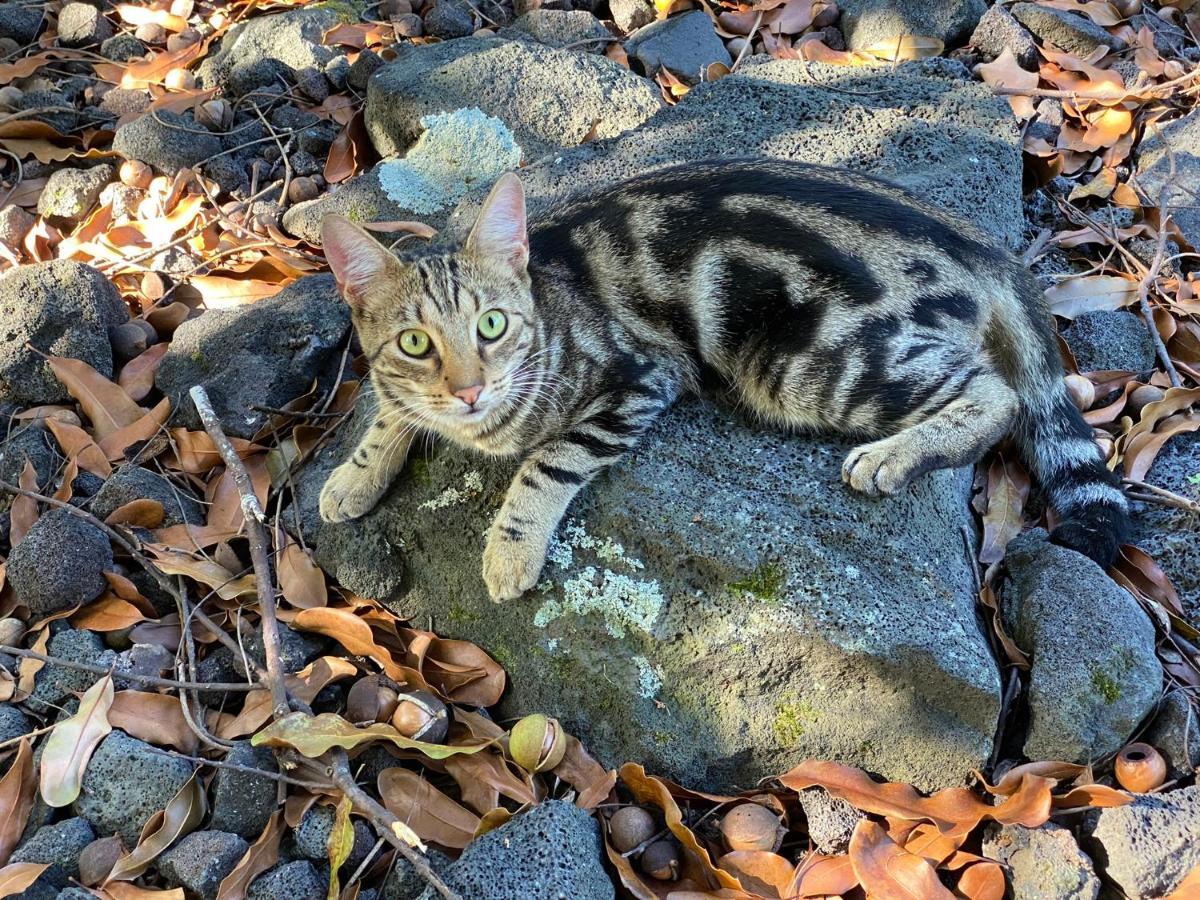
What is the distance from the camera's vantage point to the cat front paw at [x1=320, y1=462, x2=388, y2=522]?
284 cm

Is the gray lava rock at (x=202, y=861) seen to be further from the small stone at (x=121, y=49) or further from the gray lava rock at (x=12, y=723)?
the small stone at (x=121, y=49)

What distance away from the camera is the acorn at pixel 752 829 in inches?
93.0

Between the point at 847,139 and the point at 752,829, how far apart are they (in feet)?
8.28

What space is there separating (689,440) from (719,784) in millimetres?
933

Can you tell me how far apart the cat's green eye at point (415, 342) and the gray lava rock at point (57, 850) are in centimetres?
143

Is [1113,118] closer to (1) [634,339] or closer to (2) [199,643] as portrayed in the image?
(1) [634,339]

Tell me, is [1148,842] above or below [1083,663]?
below

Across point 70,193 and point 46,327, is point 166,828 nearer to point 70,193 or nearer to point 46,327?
point 46,327

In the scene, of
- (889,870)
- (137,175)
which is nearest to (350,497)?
(889,870)

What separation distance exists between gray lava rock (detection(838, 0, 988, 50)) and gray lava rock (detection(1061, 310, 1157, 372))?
6.21 feet

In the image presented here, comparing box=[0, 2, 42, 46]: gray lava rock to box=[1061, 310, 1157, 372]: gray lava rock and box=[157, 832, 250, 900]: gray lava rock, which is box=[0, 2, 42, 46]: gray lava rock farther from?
box=[1061, 310, 1157, 372]: gray lava rock

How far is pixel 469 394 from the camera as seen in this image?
8.42 ft

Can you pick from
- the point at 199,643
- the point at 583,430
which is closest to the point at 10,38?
the point at 199,643

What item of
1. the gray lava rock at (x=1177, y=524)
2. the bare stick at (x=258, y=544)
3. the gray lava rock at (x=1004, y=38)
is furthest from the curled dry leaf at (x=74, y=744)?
the gray lava rock at (x=1004, y=38)
